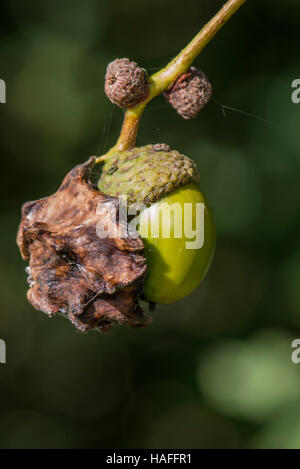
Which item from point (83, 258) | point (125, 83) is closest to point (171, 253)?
point (83, 258)

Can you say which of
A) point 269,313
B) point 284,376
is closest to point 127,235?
point 284,376

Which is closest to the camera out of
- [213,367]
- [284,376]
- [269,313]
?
[284,376]

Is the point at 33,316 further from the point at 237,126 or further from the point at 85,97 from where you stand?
the point at 237,126

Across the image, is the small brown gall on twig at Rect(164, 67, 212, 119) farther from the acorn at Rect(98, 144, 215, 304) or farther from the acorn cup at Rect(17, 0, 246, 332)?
the acorn at Rect(98, 144, 215, 304)

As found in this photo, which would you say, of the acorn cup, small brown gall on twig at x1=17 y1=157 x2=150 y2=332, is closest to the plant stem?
the acorn cup

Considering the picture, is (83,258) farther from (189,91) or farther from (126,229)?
(189,91)

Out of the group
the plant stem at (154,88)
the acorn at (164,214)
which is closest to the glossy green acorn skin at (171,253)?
the acorn at (164,214)
